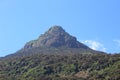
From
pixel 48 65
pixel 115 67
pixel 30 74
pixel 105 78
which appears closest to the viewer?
pixel 105 78

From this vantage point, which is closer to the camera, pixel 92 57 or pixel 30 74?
pixel 30 74

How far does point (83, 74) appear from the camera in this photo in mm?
172500

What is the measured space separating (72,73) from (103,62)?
15.4 metres

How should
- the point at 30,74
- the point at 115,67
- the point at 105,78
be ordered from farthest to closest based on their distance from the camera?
1. the point at 30,74
2. the point at 115,67
3. the point at 105,78

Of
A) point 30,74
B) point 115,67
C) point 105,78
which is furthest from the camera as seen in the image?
point 30,74

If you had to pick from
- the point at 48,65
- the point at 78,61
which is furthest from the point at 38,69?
the point at 78,61

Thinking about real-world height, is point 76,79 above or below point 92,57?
below

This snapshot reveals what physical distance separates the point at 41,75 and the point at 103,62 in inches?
1103

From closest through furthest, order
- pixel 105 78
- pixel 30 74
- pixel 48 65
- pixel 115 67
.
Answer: pixel 105 78, pixel 115 67, pixel 30 74, pixel 48 65

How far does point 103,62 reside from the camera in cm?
18188

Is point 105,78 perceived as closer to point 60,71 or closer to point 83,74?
point 83,74

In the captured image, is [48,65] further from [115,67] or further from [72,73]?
[115,67]

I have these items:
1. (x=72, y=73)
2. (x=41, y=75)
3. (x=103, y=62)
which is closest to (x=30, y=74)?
(x=41, y=75)

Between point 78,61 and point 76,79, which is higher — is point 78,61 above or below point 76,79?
above
